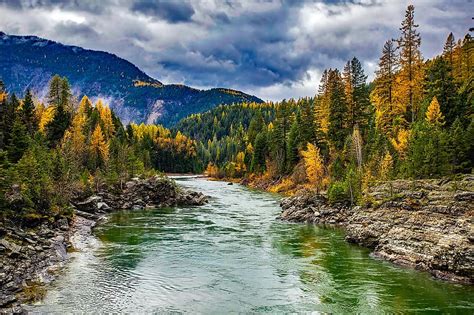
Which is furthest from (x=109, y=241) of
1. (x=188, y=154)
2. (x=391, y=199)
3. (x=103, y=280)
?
(x=188, y=154)

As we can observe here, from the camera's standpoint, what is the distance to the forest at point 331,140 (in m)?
40.5

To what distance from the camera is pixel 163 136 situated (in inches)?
7648

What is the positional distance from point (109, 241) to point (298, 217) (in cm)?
2378

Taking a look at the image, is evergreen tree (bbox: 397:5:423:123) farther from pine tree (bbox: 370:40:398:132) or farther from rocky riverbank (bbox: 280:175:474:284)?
rocky riverbank (bbox: 280:175:474:284)

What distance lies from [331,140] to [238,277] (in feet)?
183

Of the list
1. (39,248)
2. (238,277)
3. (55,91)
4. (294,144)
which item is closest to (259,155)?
(294,144)

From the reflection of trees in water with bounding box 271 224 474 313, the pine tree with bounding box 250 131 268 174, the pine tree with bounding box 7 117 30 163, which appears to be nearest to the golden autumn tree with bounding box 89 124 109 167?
the pine tree with bounding box 7 117 30 163

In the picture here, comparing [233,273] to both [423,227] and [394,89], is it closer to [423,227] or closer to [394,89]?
[423,227]

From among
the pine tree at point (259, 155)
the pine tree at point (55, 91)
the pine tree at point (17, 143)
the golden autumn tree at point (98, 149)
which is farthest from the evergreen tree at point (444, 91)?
the pine tree at point (55, 91)

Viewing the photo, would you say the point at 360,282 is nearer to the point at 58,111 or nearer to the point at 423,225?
the point at 423,225

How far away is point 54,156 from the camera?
52.0 meters

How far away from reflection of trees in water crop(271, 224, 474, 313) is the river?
0.20ft

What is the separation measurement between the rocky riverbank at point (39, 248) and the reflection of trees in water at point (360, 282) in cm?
1752

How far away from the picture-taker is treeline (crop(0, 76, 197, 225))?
38469 mm
